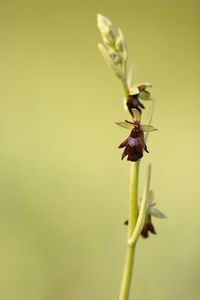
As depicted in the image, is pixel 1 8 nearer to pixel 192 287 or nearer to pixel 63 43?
pixel 63 43

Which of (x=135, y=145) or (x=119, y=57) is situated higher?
(x=119, y=57)

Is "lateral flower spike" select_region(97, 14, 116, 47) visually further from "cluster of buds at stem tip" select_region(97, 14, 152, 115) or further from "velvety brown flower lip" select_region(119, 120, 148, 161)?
"velvety brown flower lip" select_region(119, 120, 148, 161)

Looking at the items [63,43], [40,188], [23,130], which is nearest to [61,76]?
[63,43]

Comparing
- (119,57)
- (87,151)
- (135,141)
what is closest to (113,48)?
(119,57)

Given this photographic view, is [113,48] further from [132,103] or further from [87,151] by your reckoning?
[87,151]

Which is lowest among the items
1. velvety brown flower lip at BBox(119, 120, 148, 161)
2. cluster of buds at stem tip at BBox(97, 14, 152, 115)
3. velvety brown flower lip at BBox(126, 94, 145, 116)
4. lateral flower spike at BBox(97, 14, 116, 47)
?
velvety brown flower lip at BBox(119, 120, 148, 161)

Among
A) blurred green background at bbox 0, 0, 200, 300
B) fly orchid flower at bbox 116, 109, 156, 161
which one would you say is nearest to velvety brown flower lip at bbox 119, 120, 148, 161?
fly orchid flower at bbox 116, 109, 156, 161

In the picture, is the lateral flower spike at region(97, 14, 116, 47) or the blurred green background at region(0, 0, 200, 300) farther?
the blurred green background at region(0, 0, 200, 300)

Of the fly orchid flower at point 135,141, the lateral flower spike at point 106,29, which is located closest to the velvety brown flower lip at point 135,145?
the fly orchid flower at point 135,141

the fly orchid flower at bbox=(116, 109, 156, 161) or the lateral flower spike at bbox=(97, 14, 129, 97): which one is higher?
the lateral flower spike at bbox=(97, 14, 129, 97)
